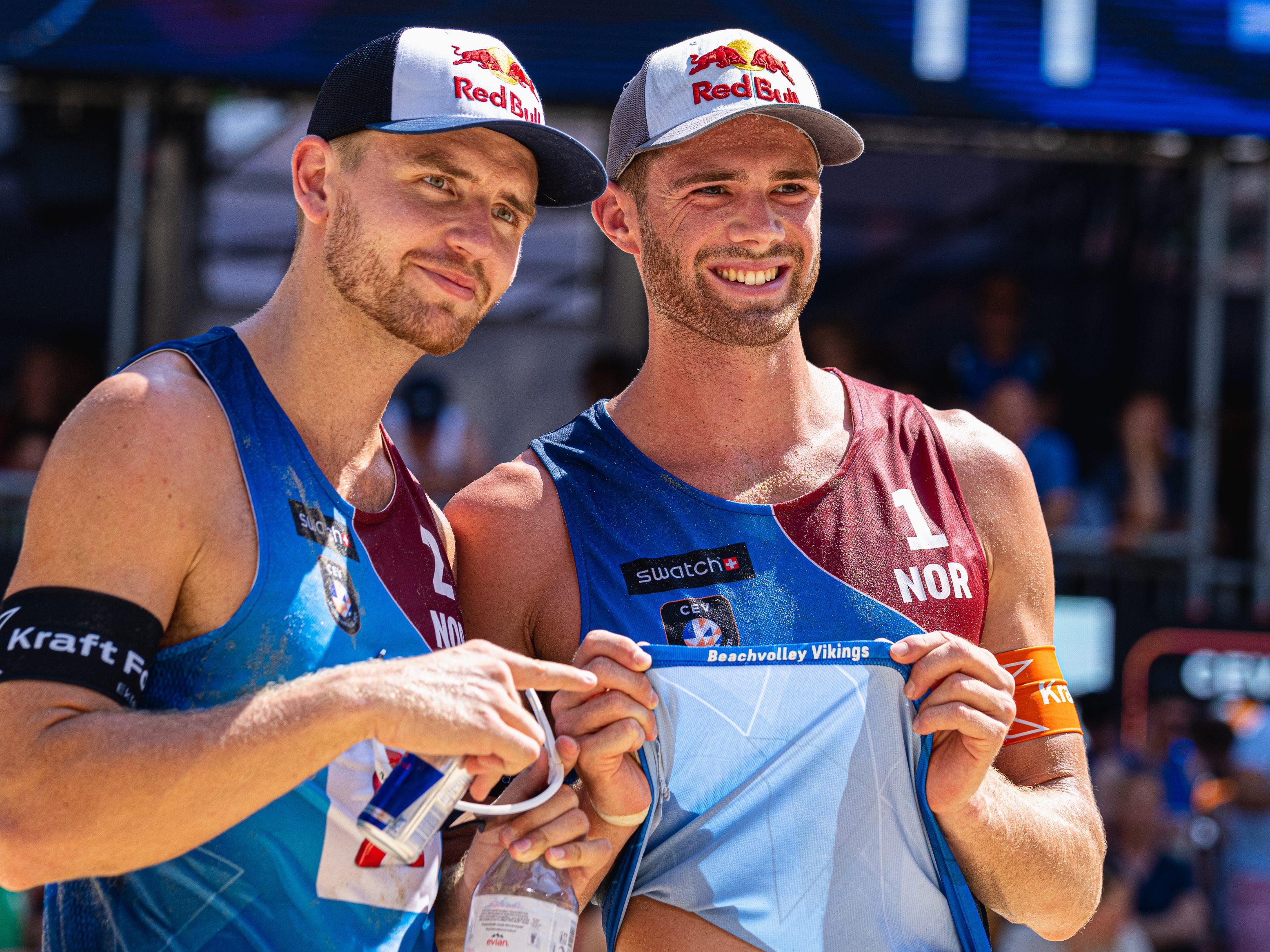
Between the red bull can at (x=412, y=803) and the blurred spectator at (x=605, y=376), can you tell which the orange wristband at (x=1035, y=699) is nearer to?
the red bull can at (x=412, y=803)

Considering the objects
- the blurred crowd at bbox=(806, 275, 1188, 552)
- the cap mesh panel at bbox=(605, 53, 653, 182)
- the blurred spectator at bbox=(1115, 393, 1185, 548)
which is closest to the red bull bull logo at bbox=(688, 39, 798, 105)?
the cap mesh panel at bbox=(605, 53, 653, 182)

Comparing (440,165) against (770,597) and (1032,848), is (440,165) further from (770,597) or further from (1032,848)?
(1032,848)

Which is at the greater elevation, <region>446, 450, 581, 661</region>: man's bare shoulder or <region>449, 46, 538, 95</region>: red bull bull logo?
<region>449, 46, 538, 95</region>: red bull bull logo

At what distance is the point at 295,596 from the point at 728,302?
3.71 ft

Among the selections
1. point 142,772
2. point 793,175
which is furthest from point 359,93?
point 142,772

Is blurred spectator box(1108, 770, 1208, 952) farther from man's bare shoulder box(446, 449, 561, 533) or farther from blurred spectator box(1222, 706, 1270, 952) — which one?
man's bare shoulder box(446, 449, 561, 533)

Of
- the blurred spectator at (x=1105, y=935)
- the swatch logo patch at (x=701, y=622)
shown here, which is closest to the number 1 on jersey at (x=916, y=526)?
the swatch logo patch at (x=701, y=622)

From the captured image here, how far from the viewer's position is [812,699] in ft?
8.73

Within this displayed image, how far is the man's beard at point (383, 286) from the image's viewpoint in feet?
8.63

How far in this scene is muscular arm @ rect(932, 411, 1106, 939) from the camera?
2.69 metres

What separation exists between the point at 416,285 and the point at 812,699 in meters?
1.09

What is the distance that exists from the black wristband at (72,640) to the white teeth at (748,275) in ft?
4.63

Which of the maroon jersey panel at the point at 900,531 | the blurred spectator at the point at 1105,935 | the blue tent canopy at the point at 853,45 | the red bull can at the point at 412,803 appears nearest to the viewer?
the red bull can at the point at 412,803

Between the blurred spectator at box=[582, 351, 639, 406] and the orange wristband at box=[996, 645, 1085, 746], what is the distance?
16.3 feet
